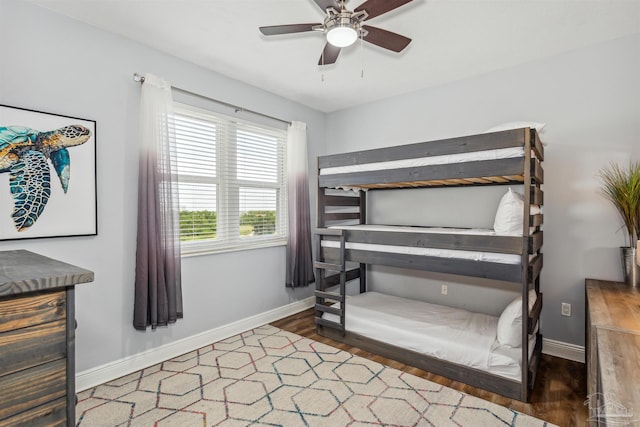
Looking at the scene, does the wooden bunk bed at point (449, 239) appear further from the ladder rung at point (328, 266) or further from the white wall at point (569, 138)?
the white wall at point (569, 138)

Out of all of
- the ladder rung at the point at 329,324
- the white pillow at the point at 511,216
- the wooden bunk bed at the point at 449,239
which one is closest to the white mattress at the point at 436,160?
the wooden bunk bed at the point at 449,239

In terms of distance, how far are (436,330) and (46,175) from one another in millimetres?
3090

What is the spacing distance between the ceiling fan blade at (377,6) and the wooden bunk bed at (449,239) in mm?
1097

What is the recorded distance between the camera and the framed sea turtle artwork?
1990mm

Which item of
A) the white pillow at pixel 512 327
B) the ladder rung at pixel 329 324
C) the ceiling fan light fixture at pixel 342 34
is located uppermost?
the ceiling fan light fixture at pixel 342 34

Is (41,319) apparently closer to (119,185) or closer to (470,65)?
(119,185)

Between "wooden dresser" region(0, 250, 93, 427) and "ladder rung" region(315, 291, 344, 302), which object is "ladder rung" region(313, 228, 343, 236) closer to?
"ladder rung" region(315, 291, 344, 302)

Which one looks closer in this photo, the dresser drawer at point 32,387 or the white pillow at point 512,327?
the dresser drawer at point 32,387

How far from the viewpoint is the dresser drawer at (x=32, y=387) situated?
0.96 m

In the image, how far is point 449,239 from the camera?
98.3 inches

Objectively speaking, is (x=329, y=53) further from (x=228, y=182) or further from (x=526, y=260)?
(x=526, y=260)

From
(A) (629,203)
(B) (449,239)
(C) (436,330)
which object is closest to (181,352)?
(C) (436,330)

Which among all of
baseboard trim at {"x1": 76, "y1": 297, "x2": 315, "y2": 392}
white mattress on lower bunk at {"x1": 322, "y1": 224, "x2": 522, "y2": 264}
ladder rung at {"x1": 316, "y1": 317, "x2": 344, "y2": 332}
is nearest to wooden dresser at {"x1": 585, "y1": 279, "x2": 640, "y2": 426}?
white mattress on lower bunk at {"x1": 322, "y1": 224, "x2": 522, "y2": 264}

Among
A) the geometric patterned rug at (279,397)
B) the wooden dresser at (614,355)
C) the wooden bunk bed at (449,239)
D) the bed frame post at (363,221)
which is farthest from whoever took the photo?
the bed frame post at (363,221)
